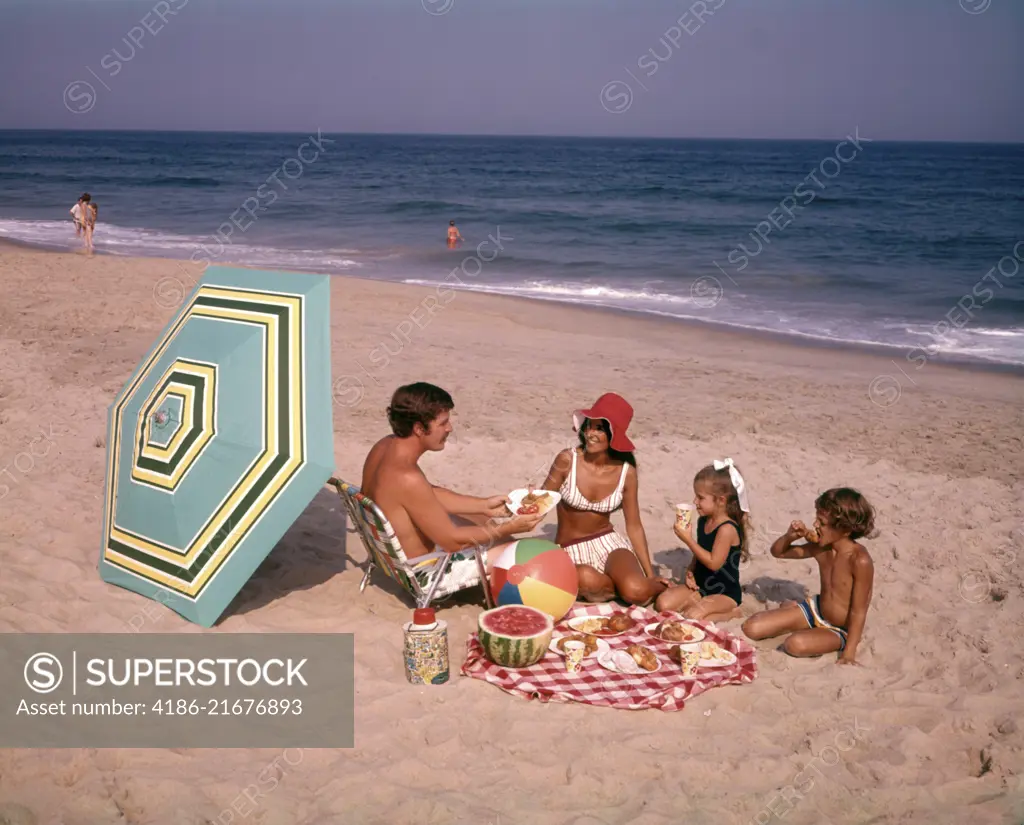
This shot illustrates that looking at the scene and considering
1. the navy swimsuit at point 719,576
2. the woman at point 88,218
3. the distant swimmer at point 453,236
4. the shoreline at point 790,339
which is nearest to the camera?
the navy swimsuit at point 719,576

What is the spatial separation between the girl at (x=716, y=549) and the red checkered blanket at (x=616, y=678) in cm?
38

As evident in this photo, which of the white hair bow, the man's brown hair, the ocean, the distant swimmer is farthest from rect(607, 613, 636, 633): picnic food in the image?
the distant swimmer

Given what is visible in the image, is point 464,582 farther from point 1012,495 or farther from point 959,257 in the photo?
point 959,257

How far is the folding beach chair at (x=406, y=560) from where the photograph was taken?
4.70 meters

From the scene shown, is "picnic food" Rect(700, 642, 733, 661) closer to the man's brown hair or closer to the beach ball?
the beach ball

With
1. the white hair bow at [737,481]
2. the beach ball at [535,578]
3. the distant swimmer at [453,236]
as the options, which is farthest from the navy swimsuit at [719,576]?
the distant swimmer at [453,236]

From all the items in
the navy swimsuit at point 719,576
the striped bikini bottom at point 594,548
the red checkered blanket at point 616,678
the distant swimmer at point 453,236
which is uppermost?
the distant swimmer at point 453,236

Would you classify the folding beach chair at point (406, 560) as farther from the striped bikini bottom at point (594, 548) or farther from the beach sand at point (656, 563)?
the striped bikini bottom at point (594, 548)

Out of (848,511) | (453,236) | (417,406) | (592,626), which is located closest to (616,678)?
(592,626)

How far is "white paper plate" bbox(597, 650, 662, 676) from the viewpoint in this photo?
4.60 metres

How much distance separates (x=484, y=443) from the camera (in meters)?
8.06

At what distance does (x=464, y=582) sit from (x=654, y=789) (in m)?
1.71

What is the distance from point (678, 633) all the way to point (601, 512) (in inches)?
35.9

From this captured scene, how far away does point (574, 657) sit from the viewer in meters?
4.58
